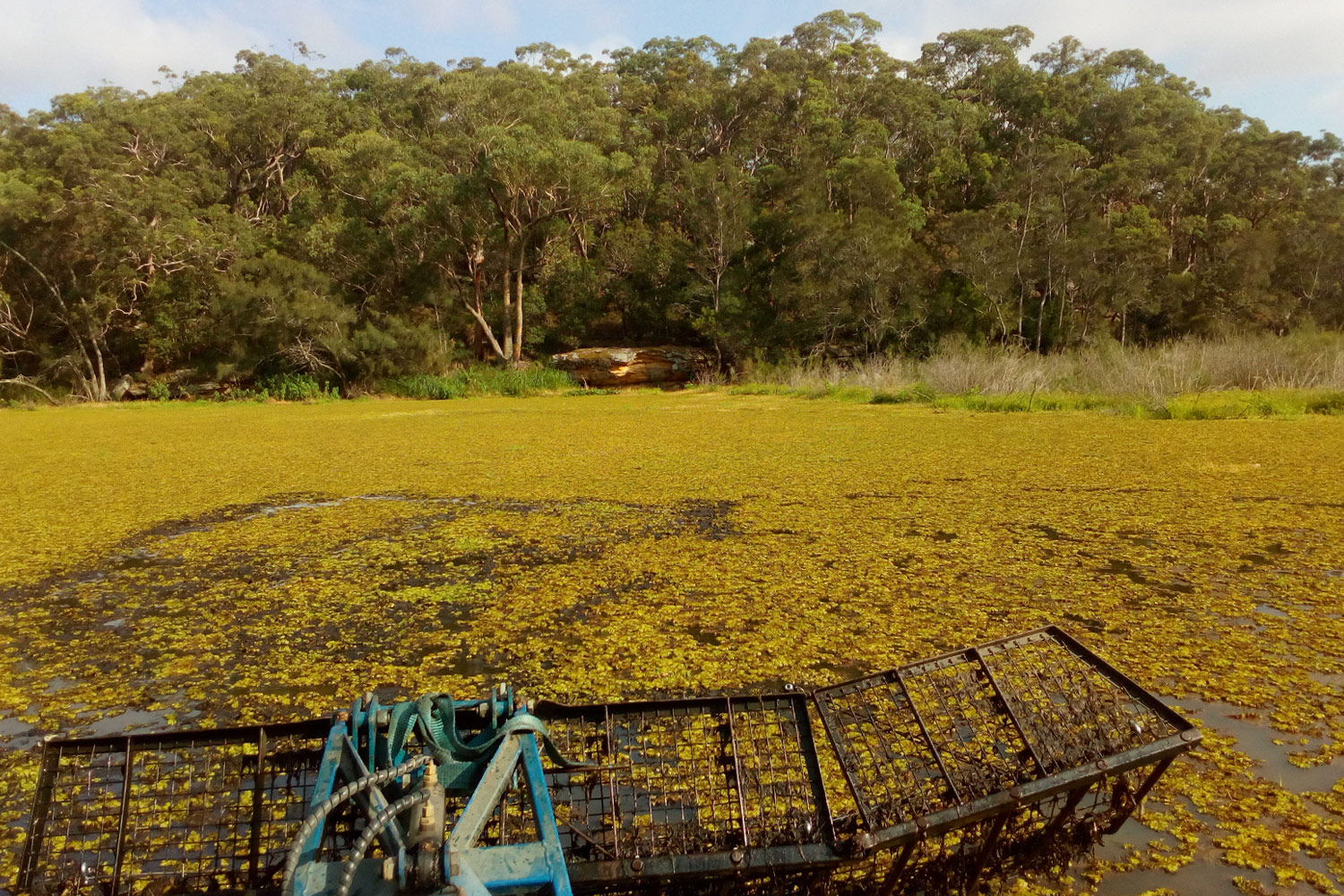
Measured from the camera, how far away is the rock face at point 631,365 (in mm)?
18547

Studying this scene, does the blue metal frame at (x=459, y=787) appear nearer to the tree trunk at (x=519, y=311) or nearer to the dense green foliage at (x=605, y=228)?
the dense green foliage at (x=605, y=228)

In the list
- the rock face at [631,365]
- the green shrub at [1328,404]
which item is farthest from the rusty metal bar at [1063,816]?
the rock face at [631,365]

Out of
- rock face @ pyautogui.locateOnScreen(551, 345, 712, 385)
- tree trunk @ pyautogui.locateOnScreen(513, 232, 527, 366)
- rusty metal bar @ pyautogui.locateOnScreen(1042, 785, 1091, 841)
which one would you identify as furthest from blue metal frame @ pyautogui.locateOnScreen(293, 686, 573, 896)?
tree trunk @ pyautogui.locateOnScreen(513, 232, 527, 366)

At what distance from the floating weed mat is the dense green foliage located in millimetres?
12094

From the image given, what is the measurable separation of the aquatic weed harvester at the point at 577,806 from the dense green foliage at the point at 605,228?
54.0 feet

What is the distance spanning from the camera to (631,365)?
61.1 ft

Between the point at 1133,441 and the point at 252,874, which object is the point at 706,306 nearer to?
the point at 1133,441

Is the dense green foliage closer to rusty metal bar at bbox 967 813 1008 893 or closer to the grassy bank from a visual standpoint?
the grassy bank

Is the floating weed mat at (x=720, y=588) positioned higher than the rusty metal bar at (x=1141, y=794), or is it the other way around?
the rusty metal bar at (x=1141, y=794)

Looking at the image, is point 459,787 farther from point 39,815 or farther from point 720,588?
point 720,588

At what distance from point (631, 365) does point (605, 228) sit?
19.3ft

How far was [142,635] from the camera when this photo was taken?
8.84 ft


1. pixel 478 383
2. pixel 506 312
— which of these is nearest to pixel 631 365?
pixel 506 312

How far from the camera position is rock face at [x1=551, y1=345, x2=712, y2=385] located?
18547 mm
